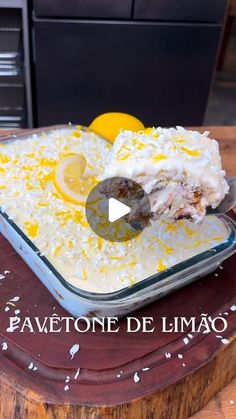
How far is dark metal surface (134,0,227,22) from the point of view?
172cm

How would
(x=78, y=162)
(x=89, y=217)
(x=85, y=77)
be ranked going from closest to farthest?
(x=89, y=217)
(x=78, y=162)
(x=85, y=77)

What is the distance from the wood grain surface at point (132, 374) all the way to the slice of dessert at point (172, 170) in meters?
0.15

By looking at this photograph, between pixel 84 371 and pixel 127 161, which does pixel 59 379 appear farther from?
pixel 127 161

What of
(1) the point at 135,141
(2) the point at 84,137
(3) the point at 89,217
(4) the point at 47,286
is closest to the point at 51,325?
Result: (4) the point at 47,286

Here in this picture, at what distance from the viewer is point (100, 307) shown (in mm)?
646

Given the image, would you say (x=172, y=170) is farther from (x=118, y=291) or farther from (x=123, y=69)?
(x=123, y=69)

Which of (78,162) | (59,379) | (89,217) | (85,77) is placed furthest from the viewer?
(85,77)

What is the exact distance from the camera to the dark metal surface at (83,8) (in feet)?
5.54

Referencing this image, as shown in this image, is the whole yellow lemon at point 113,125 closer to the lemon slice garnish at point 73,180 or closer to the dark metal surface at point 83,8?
the lemon slice garnish at point 73,180

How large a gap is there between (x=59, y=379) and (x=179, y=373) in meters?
0.16

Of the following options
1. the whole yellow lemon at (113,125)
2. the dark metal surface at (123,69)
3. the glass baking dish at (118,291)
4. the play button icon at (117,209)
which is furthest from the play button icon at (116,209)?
the dark metal surface at (123,69)

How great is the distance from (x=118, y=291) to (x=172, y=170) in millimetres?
177

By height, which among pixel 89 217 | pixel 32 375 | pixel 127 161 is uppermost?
pixel 127 161

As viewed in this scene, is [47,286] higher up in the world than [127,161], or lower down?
lower down
